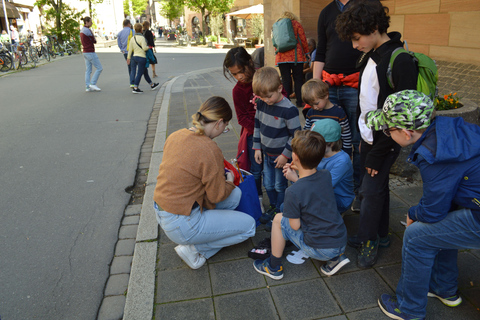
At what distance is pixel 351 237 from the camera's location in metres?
3.23

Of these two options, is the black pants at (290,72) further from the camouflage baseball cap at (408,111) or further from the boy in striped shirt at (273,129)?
the camouflage baseball cap at (408,111)

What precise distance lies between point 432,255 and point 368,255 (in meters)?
0.75

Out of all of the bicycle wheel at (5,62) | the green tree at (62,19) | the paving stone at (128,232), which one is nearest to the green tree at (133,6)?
the green tree at (62,19)

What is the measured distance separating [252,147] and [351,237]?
1213 mm

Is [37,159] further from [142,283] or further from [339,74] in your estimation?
[339,74]

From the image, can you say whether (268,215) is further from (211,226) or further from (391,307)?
(391,307)

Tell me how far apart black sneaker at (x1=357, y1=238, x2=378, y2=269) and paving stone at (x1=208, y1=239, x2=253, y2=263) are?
89cm

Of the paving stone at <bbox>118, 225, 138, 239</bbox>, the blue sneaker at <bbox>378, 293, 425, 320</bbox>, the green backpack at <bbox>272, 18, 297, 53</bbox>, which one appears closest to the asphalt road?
the paving stone at <bbox>118, 225, 138, 239</bbox>

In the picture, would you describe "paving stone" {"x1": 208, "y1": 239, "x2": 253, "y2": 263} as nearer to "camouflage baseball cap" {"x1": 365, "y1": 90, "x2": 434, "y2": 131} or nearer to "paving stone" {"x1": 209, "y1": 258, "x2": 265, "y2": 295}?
"paving stone" {"x1": 209, "y1": 258, "x2": 265, "y2": 295}

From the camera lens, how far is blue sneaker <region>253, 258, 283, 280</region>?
2829 mm

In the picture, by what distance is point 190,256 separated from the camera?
3002 mm

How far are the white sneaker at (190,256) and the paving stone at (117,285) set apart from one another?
47 centimetres

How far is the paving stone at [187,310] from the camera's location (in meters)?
2.52

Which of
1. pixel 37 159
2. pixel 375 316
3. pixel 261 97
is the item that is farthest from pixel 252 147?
pixel 37 159
